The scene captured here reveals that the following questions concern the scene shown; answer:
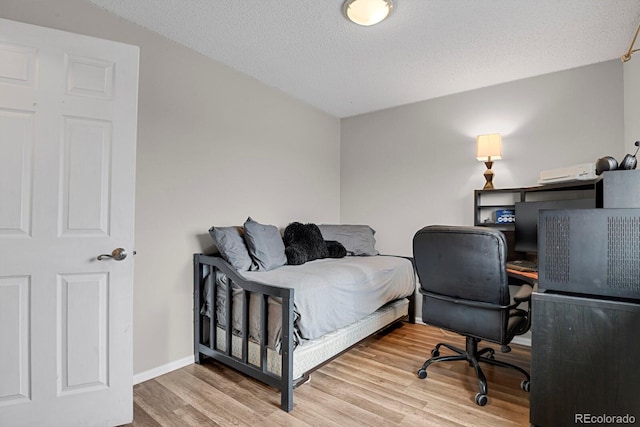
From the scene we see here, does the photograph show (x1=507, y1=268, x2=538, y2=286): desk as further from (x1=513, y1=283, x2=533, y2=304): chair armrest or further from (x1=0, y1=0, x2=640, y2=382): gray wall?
(x1=0, y1=0, x2=640, y2=382): gray wall

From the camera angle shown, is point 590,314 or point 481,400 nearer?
point 590,314

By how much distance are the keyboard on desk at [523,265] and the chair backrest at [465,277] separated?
0.71 meters

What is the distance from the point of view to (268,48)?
2436 millimetres

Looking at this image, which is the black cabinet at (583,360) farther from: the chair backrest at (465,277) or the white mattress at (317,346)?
the white mattress at (317,346)

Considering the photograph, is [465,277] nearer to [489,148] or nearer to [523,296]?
[523,296]

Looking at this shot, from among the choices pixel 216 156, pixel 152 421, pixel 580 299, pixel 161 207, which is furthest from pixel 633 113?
pixel 152 421

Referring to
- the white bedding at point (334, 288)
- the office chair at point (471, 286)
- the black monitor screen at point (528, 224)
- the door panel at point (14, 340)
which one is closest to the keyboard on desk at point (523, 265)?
the black monitor screen at point (528, 224)

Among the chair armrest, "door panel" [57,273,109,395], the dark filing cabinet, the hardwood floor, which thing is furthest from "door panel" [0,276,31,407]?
the chair armrest

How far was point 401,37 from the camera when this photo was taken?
7.38 feet

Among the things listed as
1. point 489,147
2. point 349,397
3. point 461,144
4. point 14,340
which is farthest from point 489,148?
point 14,340

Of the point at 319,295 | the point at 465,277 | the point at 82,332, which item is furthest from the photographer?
the point at 319,295

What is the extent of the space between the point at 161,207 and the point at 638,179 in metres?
2.73

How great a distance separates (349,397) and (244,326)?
81 centimetres

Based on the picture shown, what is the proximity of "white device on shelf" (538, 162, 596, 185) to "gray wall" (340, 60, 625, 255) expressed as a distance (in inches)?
13.4
